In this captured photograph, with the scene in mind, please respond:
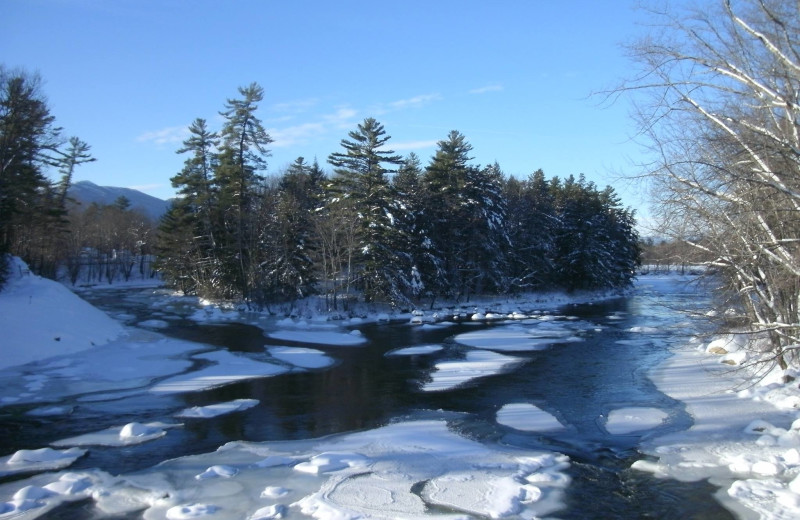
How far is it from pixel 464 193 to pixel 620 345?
833 inches

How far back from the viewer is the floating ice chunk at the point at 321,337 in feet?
82.2

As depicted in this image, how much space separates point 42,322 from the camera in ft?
68.4

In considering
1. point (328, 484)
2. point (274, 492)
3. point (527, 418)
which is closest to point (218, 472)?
point (274, 492)

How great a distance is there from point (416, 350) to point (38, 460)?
1452cm

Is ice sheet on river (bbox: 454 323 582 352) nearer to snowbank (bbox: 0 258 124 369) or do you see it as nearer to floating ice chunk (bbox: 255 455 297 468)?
floating ice chunk (bbox: 255 455 297 468)

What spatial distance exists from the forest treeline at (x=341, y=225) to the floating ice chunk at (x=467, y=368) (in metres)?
16.3

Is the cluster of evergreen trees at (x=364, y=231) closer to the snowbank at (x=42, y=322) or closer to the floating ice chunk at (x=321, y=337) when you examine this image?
the floating ice chunk at (x=321, y=337)

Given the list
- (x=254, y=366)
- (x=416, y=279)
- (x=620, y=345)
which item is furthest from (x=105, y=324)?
(x=620, y=345)

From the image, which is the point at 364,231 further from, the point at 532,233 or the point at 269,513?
the point at 269,513

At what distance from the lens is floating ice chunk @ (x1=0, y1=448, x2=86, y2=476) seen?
912 centimetres

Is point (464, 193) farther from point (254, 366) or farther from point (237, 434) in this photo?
point (237, 434)

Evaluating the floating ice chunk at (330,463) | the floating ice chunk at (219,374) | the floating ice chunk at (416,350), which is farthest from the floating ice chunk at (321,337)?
the floating ice chunk at (330,463)

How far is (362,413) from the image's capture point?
42.0 ft

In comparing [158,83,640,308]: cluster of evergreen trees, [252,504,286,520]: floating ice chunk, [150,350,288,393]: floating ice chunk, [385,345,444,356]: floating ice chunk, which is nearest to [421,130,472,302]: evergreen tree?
[158,83,640,308]: cluster of evergreen trees
